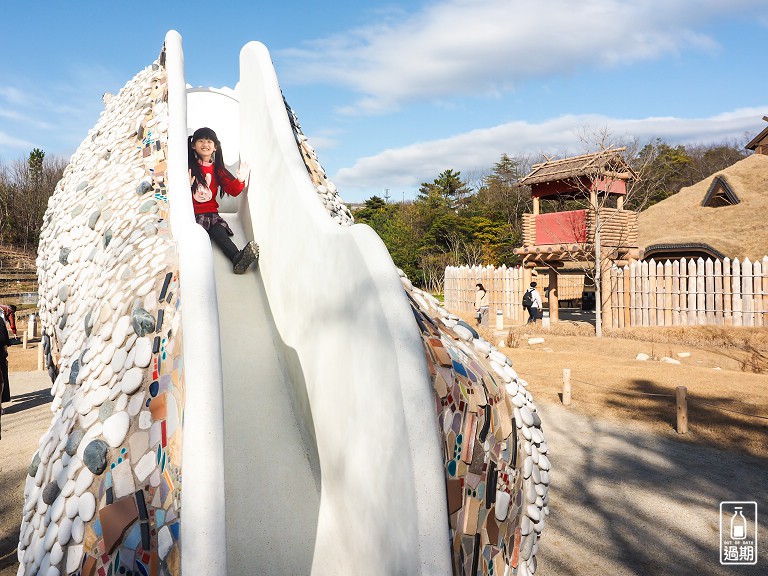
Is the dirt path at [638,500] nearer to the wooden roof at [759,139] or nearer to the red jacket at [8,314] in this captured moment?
the red jacket at [8,314]

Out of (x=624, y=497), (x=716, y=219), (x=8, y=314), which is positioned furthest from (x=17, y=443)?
(x=716, y=219)

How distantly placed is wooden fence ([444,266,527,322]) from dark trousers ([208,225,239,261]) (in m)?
15.0

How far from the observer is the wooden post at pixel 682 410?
7168 millimetres

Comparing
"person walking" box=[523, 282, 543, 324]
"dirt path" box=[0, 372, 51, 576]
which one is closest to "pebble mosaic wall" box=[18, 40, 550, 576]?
"dirt path" box=[0, 372, 51, 576]

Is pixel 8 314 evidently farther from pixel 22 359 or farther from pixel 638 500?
pixel 638 500

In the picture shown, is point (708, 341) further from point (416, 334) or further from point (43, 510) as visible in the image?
point (43, 510)

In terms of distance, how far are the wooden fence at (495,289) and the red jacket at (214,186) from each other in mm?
14796

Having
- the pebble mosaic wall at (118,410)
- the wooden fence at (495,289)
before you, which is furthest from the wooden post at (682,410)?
the wooden fence at (495,289)

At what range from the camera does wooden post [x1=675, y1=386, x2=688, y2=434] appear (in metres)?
7.17

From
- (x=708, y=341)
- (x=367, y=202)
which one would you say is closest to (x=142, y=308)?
(x=708, y=341)

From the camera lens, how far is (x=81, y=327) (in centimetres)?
345
